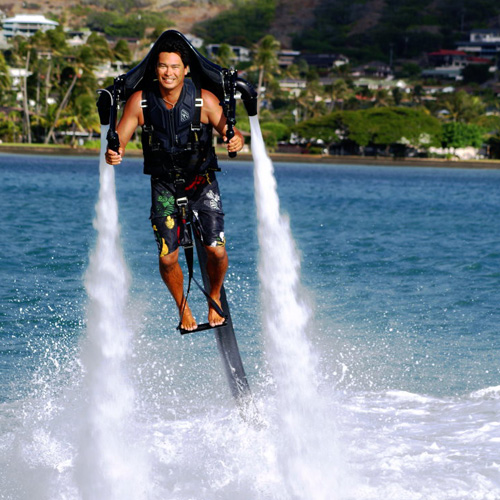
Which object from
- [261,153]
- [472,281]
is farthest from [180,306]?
[472,281]

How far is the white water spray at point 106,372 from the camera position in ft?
24.6

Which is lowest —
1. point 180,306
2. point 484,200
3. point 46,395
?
point 484,200

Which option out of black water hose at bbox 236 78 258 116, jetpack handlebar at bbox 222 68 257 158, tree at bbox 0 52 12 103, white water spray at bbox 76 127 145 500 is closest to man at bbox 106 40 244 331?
jetpack handlebar at bbox 222 68 257 158

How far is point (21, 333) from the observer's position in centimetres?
1405

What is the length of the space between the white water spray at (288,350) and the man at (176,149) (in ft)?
1.28

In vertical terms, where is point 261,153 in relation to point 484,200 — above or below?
above

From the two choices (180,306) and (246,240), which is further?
(246,240)

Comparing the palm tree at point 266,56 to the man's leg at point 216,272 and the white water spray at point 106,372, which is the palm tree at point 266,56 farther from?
the white water spray at point 106,372

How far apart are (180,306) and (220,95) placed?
185cm

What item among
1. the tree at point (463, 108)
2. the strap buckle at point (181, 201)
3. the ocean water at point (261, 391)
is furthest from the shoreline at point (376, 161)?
the strap buckle at point (181, 201)

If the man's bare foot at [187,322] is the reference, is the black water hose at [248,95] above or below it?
→ above

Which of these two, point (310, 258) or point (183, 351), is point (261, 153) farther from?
point (310, 258)

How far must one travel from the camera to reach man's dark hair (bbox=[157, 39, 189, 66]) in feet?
23.4

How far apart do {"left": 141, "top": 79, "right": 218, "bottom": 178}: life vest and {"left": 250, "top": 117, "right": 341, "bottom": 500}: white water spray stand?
1.58 ft
